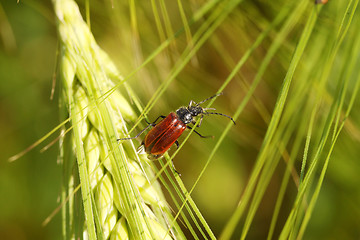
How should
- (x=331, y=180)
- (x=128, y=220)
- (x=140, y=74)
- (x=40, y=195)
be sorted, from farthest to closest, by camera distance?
(x=40, y=195), (x=331, y=180), (x=140, y=74), (x=128, y=220)

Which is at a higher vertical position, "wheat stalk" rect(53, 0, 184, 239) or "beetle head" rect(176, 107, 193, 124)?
"beetle head" rect(176, 107, 193, 124)

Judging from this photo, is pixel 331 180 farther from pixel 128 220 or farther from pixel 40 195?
pixel 40 195

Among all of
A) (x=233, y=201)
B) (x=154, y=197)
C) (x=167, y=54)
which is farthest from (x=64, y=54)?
(x=233, y=201)

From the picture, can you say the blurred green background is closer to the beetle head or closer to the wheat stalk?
the beetle head

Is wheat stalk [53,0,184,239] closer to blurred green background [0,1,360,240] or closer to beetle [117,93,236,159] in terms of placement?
beetle [117,93,236,159]

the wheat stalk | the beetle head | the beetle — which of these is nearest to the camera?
the wheat stalk

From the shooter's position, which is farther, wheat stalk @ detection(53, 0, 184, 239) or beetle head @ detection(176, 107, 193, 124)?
beetle head @ detection(176, 107, 193, 124)

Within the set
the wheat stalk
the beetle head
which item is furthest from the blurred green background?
the wheat stalk

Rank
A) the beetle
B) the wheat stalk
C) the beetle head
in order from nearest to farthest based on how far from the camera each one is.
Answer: the wheat stalk < the beetle < the beetle head

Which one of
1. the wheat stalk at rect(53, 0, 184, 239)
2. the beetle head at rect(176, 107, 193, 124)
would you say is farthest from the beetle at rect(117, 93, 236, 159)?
the wheat stalk at rect(53, 0, 184, 239)
